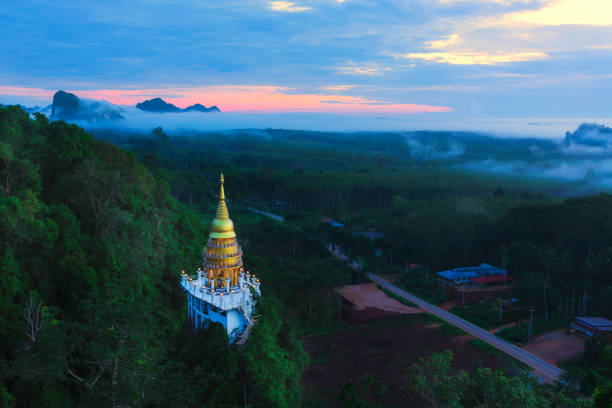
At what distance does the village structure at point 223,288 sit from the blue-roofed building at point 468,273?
1446 inches

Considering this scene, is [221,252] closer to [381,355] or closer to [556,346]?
[381,355]

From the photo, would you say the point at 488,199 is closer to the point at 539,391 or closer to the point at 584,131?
the point at 539,391

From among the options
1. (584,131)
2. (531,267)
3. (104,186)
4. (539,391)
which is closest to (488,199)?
(531,267)

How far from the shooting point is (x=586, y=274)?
163ft

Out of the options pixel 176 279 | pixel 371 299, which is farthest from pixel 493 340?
pixel 176 279

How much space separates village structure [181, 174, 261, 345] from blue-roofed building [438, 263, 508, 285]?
3673 cm

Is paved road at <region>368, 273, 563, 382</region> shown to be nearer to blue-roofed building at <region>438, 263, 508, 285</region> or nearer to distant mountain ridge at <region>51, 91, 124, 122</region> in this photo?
blue-roofed building at <region>438, 263, 508, 285</region>

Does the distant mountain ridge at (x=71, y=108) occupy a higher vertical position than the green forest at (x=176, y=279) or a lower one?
higher

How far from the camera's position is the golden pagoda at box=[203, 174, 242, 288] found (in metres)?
25.8

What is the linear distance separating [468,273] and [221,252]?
41.1 metres

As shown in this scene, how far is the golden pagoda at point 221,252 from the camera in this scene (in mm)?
25828

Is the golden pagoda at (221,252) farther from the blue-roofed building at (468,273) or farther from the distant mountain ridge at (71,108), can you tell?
the distant mountain ridge at (71,108)

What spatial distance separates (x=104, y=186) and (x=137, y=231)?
4372 millimetres

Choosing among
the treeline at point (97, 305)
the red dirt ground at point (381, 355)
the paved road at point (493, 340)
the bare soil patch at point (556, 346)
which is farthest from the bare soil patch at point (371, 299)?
the treeline at point (97, 305)
